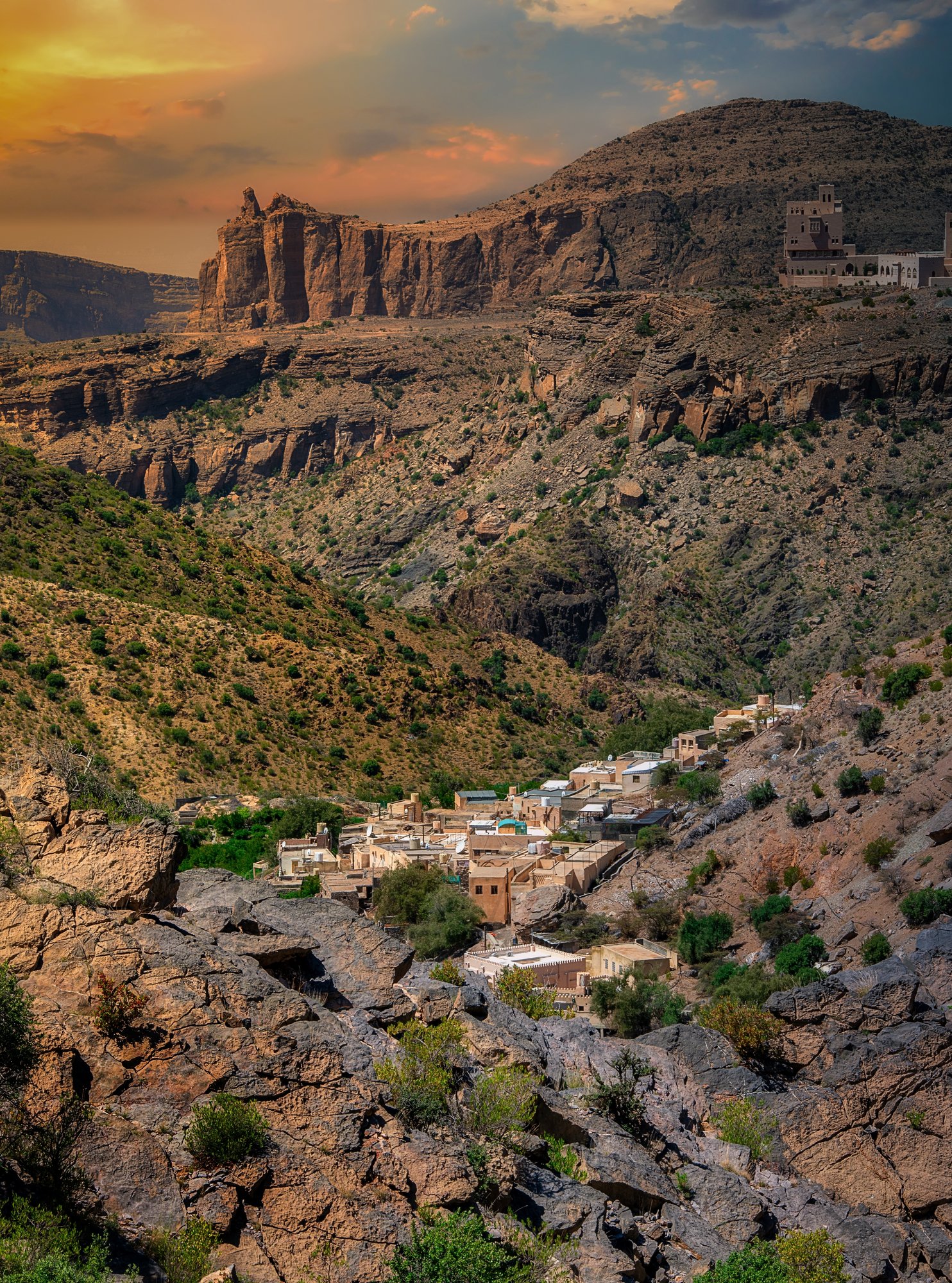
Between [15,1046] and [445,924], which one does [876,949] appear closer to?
[445,924]

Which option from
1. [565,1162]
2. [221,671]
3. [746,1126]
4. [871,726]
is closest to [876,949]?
[746,1126]

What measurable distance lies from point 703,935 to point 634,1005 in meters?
8.46

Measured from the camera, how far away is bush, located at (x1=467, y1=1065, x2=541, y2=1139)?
2014 cm

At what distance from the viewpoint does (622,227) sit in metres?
176

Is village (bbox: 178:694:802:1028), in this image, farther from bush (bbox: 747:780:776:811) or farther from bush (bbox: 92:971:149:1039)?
bush (bbox: 92:971:149:1039)

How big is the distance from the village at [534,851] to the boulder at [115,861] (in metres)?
15.3

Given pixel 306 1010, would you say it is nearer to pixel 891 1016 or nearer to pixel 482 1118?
pixel 482 1118

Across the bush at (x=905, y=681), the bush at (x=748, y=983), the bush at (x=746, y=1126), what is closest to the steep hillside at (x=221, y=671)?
the bush at (x=905, y=681)

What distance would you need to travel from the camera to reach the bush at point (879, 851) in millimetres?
42281

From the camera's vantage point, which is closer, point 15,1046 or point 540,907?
point 15,1046

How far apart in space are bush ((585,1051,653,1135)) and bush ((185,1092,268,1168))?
25.7 feet

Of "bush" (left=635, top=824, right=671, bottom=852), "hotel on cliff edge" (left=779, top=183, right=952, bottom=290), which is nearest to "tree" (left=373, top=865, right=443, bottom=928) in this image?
"bush" (left=635, top=824, right=671, bottom=852)

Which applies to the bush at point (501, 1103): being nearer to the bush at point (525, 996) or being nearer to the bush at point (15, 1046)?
the bush at point (15, 1046)

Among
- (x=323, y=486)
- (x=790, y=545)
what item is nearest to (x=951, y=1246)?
(x=790, y=545)
